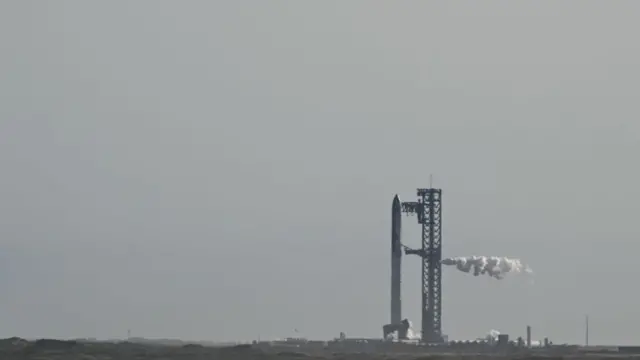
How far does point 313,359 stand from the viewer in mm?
154250

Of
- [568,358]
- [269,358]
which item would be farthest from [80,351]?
[568,358]

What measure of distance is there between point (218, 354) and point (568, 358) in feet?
106

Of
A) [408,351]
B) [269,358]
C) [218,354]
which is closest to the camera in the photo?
Result: [269,358]

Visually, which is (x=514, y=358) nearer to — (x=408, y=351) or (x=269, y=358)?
(x=269, y=358)

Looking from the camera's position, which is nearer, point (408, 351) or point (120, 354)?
point (120, 354)

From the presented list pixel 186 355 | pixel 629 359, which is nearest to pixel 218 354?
pixel 186 355

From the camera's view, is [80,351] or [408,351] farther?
[408,351]

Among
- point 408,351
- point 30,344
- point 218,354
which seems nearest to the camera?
point 218,354

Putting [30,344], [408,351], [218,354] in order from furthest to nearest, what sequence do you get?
[408,351] < [30,344] < [218,354]

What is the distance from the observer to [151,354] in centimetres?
15525

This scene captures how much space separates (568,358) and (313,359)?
78.3ft

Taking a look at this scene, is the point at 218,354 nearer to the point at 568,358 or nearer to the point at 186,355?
the point at 186,355

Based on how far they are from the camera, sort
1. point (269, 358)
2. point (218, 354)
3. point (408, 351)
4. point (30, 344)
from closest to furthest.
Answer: point (269, 358)
point (218, 354)
point (30, 344)
point (408, 351)

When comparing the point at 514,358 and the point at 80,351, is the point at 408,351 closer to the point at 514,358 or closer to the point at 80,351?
the point at 514,358
